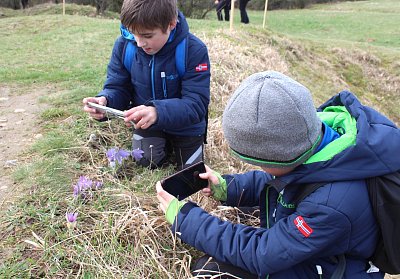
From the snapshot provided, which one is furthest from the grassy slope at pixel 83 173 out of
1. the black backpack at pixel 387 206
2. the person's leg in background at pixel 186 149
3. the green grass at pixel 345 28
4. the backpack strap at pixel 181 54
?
the green grass at pixel 345 28

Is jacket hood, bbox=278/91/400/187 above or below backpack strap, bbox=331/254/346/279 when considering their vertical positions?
above

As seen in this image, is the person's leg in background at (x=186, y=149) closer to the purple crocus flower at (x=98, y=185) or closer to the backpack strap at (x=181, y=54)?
the backpack strap at (x=181, y=54)

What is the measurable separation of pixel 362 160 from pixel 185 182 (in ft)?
3.37

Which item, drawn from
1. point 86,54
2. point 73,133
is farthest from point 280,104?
point 86,54

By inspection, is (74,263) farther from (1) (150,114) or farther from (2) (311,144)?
(2) (311,144)

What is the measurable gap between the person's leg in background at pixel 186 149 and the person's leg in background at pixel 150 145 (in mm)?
115

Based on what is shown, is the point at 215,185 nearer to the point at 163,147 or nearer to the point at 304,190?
the point at 304,190

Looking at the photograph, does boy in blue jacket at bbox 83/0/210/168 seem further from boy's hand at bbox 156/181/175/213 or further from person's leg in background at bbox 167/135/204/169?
boy's hand at bbox 156/181/175/213

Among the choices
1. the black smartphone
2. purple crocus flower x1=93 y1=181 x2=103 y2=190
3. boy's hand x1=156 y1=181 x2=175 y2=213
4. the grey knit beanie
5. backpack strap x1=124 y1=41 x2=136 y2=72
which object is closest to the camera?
the grey knit beanie

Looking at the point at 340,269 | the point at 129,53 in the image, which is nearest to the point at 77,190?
the point at 129,53

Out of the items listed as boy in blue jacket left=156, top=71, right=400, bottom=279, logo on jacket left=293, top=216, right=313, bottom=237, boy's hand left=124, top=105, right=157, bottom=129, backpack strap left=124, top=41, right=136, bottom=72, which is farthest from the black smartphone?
backpack strap left=124, top=41, right=136, bottom=72

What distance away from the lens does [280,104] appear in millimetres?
1656

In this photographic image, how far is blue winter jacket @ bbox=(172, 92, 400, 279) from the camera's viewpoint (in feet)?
5.59

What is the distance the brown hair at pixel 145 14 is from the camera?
260 centimetres
